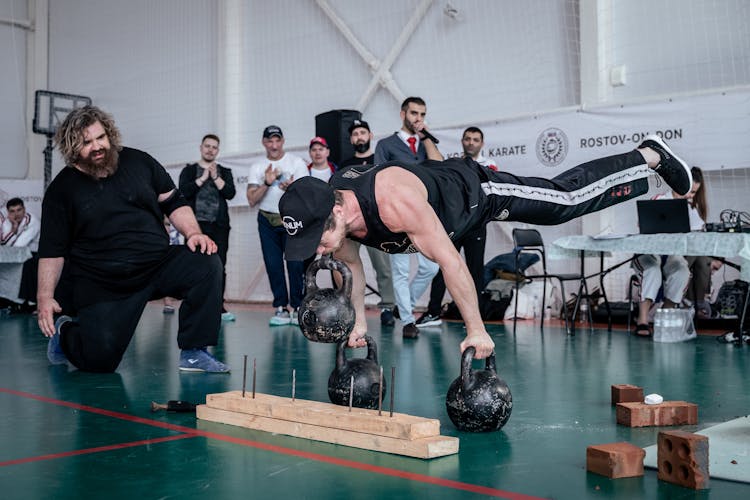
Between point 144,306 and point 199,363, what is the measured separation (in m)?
0.49

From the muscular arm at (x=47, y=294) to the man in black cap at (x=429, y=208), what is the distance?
1655mm

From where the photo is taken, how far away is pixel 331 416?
2.97 meters

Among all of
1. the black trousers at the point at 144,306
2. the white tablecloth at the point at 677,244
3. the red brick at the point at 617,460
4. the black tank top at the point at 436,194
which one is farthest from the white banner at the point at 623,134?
the red brick at the point at 617,460

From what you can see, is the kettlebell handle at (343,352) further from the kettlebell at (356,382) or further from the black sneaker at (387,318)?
the black sneaker at (387,318)

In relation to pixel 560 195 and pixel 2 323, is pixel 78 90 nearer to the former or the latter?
pixel 2 323

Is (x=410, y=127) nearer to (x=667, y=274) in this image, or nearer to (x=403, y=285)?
(x=403, y=285)

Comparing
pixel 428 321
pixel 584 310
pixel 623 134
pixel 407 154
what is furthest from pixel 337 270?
pixel 623 134

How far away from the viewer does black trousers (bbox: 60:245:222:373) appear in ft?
14.9

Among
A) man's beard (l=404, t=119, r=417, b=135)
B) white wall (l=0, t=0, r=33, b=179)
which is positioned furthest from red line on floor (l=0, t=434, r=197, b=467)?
white wall (l=0, t=0, r=33, b=179)

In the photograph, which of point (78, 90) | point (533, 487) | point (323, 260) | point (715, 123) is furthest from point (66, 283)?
point (78, 90)

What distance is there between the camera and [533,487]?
2.34 metres

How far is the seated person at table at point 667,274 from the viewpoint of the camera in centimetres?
716

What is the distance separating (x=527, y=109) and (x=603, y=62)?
1.15 meters

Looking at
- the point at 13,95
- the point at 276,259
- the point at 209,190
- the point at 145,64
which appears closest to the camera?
the point at 276,259
